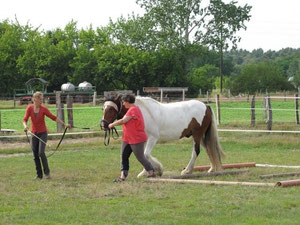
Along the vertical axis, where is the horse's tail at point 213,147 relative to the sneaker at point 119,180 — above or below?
above

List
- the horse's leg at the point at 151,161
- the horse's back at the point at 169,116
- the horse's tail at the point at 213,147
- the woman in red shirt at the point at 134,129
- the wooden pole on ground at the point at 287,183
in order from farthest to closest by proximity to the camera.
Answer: the horse's tail at the point at 213,147, the horse's back at the point at 169,116, the horse's leg at the point at 151,161, the woman in red shirt at the point at 134,129, the wooden pole on ground at the point at 287,183

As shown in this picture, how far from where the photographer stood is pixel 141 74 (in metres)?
54.8

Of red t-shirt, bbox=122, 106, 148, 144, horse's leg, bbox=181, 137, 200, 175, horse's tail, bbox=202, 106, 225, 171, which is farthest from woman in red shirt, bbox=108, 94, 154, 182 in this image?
horse's tail, bbox=202, 106, 225, 171

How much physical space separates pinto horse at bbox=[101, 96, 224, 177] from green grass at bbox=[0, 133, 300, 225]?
72cm

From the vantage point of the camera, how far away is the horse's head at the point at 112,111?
33.0 ft

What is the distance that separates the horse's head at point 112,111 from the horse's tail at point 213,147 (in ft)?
6.68

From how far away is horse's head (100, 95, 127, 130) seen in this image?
33.0 ft

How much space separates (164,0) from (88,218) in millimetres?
46838

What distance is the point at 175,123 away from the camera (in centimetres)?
1098

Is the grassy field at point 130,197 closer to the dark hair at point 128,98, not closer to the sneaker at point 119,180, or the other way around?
the sneaker at point 119,180

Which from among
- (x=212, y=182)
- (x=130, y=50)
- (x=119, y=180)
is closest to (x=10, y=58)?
(x=130, y=50)

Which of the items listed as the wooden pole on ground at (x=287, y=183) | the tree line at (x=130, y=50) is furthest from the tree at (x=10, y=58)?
the wooden pole on ground at (x=287, y=183)

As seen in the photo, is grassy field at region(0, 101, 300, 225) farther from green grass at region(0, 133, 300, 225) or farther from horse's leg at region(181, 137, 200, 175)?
horse's leg at region(181, 137, 200, 175)

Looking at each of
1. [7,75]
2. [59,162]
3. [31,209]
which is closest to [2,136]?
[59,162]
